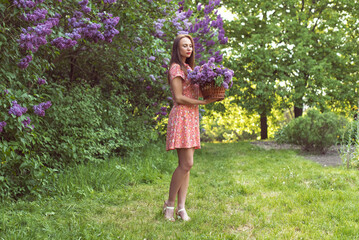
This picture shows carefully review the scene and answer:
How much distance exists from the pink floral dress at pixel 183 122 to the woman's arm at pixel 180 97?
51mm

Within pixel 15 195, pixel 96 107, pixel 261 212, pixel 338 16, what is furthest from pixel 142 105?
pixel 338 16

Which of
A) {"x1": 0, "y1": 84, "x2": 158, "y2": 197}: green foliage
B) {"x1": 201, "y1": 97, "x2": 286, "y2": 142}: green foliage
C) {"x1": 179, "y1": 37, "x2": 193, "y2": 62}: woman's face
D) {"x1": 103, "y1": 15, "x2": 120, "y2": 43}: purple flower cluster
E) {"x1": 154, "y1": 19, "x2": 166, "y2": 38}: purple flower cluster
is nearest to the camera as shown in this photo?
{"x1": 179, "y1": 37, "x2": 193, "y2": 62}: woman's face

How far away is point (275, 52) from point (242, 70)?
53.7 inches

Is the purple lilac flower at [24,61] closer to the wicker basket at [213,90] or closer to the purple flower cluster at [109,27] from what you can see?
the purple flower cluster at [109,27]

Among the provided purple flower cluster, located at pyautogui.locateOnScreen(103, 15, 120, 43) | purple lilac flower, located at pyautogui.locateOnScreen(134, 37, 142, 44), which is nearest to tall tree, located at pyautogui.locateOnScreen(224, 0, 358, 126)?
purple lilac flower, located at pyautogui.locateOnScreen(134, 37, 142, 44)

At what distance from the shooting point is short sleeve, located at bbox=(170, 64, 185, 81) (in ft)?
10.9

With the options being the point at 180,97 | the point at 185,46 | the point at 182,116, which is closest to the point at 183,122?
the point at 182,116

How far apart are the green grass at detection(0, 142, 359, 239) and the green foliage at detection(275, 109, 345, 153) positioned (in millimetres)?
3053

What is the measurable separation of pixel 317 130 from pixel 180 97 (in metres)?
6.75

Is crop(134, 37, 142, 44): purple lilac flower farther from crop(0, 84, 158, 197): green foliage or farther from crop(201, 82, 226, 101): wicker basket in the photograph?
crop(201, 82, 226, 101): wicker basket

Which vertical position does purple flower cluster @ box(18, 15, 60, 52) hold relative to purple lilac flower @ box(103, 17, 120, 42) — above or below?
below

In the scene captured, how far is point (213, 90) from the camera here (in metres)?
3.24

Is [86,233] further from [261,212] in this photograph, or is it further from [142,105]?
[142,105]

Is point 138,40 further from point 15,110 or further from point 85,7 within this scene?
point 15,110
